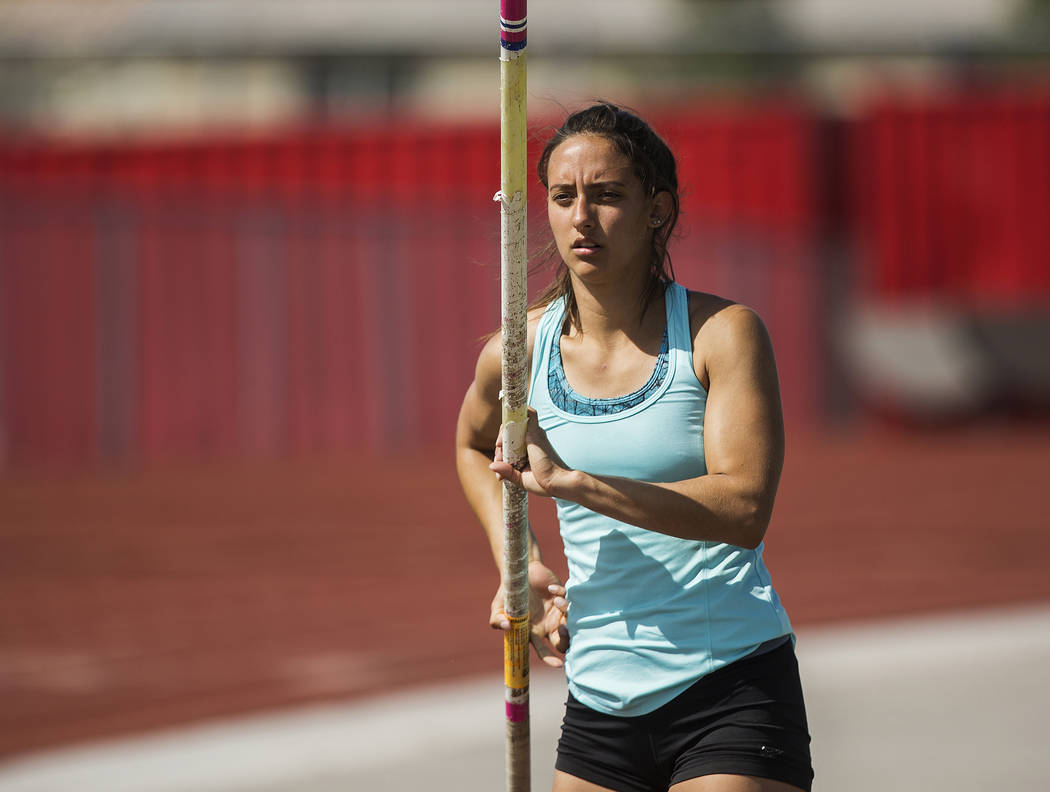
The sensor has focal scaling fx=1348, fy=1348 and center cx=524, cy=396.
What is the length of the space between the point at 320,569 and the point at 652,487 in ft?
23.4

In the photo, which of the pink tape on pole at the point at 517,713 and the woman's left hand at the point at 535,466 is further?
the pink tape on pole at the point at 517,713

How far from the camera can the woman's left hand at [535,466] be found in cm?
227

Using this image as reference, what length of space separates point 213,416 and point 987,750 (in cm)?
1072

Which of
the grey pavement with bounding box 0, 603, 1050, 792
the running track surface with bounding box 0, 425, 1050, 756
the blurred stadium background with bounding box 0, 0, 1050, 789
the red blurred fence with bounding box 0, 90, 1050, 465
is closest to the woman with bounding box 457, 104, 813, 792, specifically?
the grey pavement with bounding box 0, 603, 1050, 792

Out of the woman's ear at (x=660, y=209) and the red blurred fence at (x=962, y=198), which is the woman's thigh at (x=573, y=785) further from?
the red blurred fence at (x=962, y=198)

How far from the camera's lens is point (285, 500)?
11.8 metres

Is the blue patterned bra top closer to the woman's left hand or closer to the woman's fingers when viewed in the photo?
the woman's left hand

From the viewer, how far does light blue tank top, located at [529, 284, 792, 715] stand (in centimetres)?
236

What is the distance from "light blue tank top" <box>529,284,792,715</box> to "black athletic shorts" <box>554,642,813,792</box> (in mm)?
29

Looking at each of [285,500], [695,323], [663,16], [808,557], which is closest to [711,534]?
[695,323]

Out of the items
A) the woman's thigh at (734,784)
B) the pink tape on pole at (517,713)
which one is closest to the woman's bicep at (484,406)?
the pink tape on pole at (517,713)

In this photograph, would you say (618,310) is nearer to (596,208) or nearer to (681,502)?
(596,208)

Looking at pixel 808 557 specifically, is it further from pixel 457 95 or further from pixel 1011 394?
pixel 457 95

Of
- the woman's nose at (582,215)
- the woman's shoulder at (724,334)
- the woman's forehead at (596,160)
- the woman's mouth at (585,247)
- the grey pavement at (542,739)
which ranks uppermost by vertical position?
the woman's forehead at (596,160)
